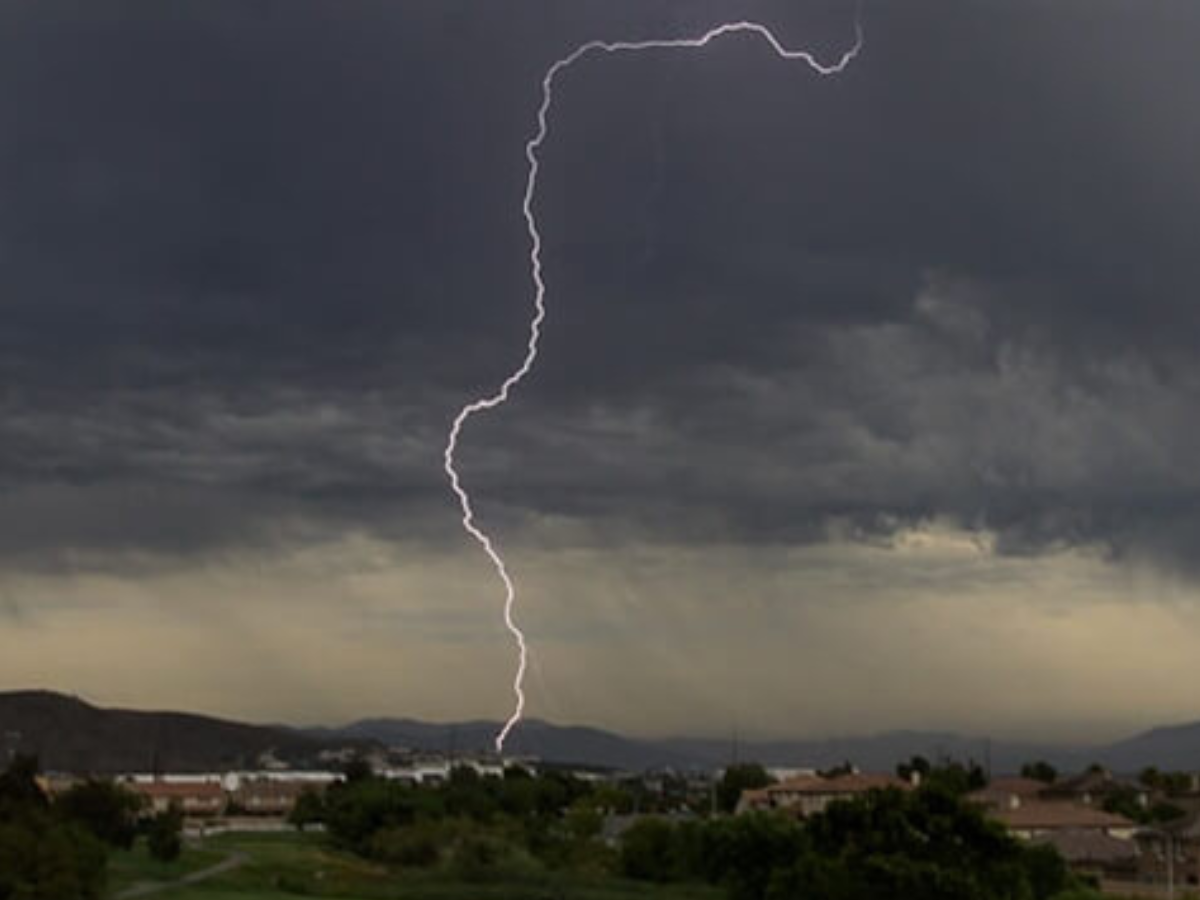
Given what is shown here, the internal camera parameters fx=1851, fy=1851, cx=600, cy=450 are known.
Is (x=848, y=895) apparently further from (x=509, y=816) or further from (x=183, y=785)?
(x=183, y=785)

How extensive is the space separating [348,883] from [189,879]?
6.63m

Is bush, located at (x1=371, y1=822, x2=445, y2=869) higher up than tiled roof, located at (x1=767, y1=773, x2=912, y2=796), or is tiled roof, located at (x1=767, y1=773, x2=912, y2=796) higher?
tiled roof, located at (x1=767, y1=773, x2=912, y2=796)

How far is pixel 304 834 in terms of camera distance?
12125 centimetres

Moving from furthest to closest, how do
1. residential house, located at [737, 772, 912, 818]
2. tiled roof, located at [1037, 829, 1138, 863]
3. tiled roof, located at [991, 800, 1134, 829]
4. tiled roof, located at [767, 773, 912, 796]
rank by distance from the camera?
tiled roof, located at [767, 773, 912, 796] → residential house, located at [737, 772, 912, 818] → tiled roof, located at [991, 800, 1134, 829] → tiled roof, located at [1037, 829, 1138, 863]

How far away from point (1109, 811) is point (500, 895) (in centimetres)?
4692

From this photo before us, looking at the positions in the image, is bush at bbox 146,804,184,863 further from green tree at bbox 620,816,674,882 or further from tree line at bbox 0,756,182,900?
green tree at bbox 620,816,674,882

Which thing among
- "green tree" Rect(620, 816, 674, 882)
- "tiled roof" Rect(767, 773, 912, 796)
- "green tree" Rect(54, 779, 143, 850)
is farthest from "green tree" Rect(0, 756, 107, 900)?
"tiled roof" Rect(767, 773, 912, 796)

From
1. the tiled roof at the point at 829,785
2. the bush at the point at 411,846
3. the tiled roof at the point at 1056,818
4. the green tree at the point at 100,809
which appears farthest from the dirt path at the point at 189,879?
the tiled roof at the point at 829,785

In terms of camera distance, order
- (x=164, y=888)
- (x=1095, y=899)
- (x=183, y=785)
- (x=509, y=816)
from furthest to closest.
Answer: (x=183, y=785) < (x=509, y=816) < (x=164, y=888) < (x=1095, y=899)

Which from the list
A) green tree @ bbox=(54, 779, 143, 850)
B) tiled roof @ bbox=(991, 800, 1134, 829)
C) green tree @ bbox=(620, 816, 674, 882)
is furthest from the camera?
tiled roof @ bbox=(991, 800, 1134, 829)

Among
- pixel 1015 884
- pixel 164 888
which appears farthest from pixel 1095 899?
pixel 164 888

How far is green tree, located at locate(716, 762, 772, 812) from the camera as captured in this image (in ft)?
454

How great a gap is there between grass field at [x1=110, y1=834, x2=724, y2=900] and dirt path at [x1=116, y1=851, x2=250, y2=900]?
1.53ft

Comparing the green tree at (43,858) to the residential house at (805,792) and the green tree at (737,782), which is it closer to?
the residential house at (805,792)
